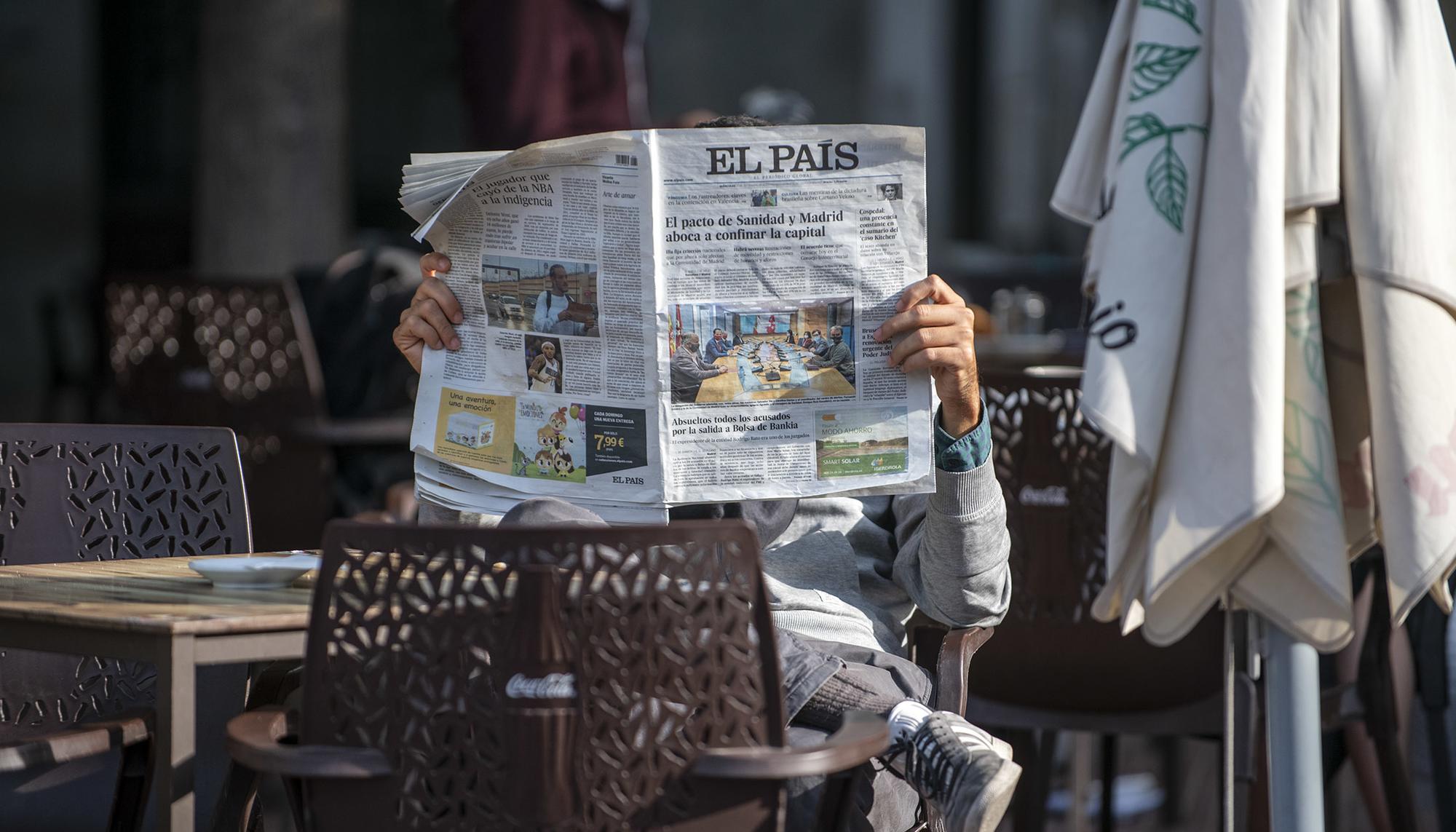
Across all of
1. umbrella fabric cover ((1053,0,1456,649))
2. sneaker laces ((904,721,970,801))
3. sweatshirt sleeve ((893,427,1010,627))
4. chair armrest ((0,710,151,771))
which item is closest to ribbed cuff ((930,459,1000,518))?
sweatshirt sleeve ((893,427,1010,627))

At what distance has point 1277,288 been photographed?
1841mm

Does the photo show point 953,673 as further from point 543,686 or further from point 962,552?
point 543,686

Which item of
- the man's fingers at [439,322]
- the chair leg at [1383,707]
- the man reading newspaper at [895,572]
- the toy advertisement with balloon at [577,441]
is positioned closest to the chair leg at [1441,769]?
the chair leg at [1383,707]

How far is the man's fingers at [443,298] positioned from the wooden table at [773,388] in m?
0.37

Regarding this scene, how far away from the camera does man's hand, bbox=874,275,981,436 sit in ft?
6.43

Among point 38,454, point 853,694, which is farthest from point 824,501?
point 38,454

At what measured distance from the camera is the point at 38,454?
7.46ft

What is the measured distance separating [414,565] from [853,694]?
70cm

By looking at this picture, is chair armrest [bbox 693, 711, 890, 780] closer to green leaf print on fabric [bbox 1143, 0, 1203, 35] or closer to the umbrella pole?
the umbrella pole

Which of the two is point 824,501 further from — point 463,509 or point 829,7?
point 829,7

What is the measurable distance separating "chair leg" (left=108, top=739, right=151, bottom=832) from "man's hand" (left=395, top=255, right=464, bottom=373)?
62 centimetres

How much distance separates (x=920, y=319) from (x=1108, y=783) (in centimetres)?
145

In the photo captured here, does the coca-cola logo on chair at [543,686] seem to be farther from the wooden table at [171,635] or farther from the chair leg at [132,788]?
the chair leg at [132,788]

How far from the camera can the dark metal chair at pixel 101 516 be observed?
7.11 feet
